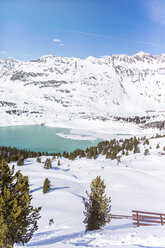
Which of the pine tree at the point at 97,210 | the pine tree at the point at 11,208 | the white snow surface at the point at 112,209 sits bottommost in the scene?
the white snow surface at the point at 112,209

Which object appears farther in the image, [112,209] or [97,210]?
[112,209]

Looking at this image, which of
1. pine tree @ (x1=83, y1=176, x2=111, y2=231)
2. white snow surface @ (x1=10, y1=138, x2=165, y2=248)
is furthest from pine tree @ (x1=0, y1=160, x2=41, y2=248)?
pine tree @ (x1=83, y1=176, x2=111, y2=231)

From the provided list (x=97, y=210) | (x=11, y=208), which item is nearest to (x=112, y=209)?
(x=97, y=210)

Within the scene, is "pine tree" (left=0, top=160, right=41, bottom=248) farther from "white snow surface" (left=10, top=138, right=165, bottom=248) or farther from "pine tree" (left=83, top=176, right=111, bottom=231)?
"pine tree" (left=83, top=176, right=111, bottom=231)

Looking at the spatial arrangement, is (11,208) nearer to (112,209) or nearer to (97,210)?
(97,210)

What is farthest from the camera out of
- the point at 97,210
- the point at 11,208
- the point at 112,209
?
the point at 112,209

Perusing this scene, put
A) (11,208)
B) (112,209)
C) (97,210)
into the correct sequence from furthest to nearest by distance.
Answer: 1. (112,209)
2. (97,210)
3. (11,208)

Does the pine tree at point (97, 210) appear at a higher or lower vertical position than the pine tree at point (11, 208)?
lower

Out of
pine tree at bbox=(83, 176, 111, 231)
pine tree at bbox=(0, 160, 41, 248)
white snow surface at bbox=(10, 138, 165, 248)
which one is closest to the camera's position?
pine tree at bbox=(0, 160, 41, 248)

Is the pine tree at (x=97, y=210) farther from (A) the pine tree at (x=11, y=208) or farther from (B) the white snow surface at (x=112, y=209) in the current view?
(A) the pine tree at (x=11, y=208)

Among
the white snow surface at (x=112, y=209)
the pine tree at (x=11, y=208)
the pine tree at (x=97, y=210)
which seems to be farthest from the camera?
the pine tree at (x=97, y=210)

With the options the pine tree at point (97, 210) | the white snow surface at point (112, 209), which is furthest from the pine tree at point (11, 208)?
the pine tree at point (97, 210)

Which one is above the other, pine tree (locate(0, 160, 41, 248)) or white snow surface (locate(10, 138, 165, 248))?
pine tree (locate(0, 160, 41, 248))
